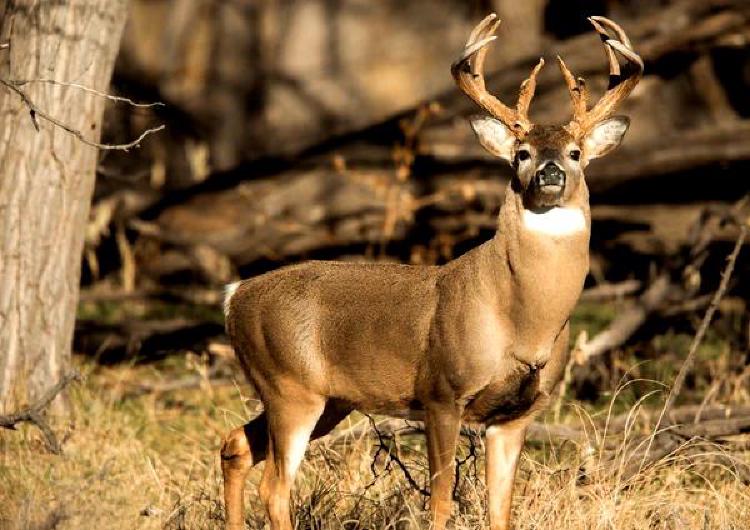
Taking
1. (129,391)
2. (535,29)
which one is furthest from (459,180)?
(535,29)

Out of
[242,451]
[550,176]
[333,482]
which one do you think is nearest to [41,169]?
[242,451]

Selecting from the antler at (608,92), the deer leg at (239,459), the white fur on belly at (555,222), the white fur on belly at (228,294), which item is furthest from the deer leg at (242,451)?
Result: the antler at (608,92)

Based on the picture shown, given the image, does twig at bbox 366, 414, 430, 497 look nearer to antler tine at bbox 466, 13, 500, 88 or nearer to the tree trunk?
antler tine at bbox 466, 13, 500, 88

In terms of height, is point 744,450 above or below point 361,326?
below

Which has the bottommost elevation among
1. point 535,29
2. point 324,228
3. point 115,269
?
point 115,269

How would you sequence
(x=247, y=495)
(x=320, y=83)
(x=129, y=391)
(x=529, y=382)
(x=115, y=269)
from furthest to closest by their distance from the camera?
(x=320, y=83) → (x=115, y=269) → (x=129, y=391) → (x=247, y=495) → (x=529, y=382)

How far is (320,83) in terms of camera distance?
21.4 metres

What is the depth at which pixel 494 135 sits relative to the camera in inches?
249

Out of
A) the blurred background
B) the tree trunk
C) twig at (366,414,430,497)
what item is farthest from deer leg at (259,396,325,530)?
the blurred background

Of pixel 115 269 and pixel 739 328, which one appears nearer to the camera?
→ pixel 739 328

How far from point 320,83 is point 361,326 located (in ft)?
50.4

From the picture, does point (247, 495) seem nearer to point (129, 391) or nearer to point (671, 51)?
point (129, 391)

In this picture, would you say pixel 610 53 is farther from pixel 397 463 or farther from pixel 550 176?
pixel 397 463

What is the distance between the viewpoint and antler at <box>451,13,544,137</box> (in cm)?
620
